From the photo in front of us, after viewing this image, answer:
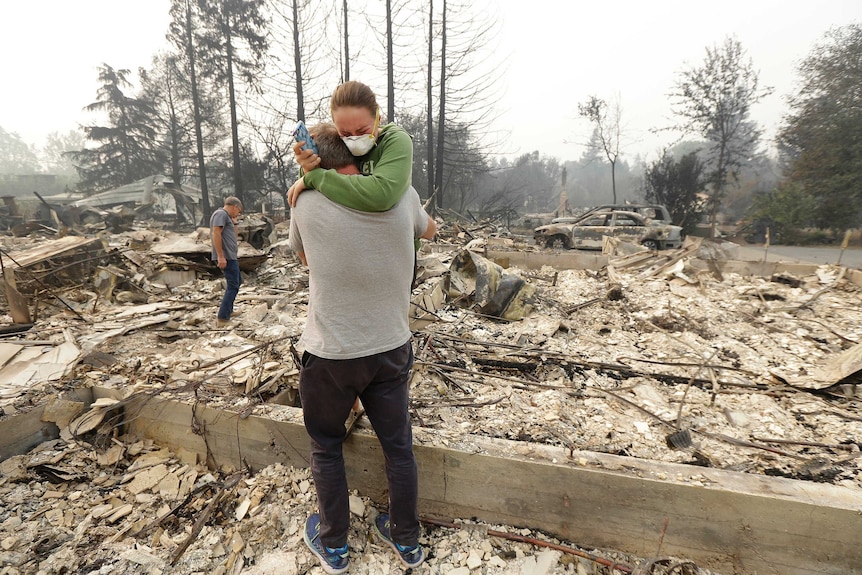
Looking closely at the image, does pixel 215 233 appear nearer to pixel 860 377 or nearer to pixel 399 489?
pixel 399 489

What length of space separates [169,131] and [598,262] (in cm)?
3139

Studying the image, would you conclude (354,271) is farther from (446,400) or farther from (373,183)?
(446,400)

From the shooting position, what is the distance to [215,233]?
525 cm

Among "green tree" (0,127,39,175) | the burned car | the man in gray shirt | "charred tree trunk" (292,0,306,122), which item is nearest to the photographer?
the man in gray shirt

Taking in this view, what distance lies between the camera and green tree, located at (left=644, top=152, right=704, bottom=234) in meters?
19.3

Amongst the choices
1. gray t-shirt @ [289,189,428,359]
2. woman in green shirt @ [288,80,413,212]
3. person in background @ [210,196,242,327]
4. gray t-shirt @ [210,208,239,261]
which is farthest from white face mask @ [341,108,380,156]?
gray t-shirt @ [210,208,239,261]

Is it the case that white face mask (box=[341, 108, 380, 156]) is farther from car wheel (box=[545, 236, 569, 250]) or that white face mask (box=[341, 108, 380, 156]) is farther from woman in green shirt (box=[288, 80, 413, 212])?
car wheel (box=[545, 236, 569, 250])

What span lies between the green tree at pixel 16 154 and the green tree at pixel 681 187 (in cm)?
10832

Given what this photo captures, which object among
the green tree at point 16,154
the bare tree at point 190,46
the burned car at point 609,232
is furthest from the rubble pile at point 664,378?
the green tree at point 16,154

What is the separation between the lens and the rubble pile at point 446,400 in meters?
2.14

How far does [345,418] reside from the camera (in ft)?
5.81

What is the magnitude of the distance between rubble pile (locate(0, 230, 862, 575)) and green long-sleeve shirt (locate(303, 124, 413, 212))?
1.59 metres

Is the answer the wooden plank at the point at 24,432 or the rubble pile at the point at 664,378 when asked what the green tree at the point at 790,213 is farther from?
the wooden plank at the point at 24,432

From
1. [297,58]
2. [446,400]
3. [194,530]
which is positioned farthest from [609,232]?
[297,58]
